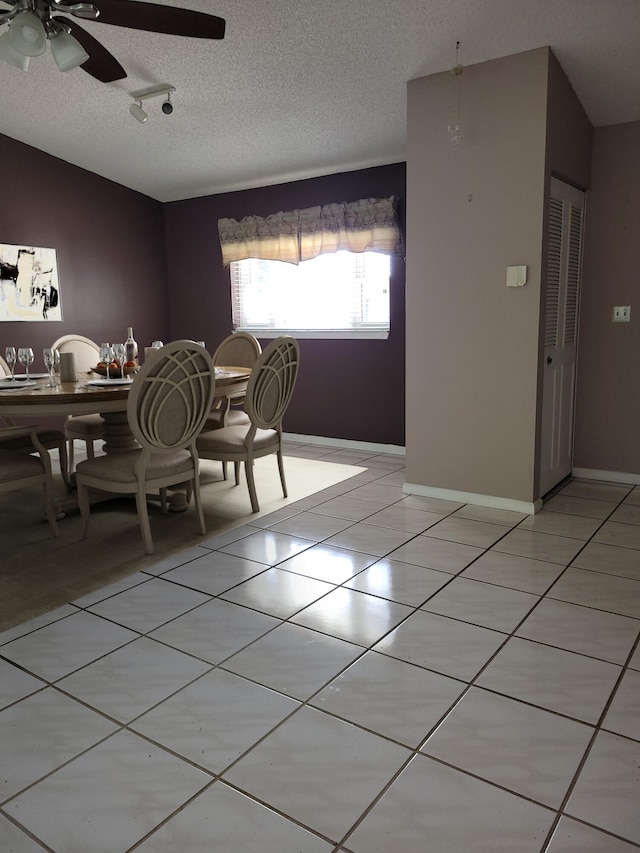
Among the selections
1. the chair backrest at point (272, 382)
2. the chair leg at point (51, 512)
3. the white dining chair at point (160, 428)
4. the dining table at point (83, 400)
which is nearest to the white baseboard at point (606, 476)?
the chair backrest at point (272, 382)

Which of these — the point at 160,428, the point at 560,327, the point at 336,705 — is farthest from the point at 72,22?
the point at 560,327

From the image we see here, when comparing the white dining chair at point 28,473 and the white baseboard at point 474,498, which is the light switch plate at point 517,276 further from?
the white dining chair at point 28,473

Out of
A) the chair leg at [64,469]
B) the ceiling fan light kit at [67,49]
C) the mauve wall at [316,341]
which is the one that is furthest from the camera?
the mauve wall at [316,341]

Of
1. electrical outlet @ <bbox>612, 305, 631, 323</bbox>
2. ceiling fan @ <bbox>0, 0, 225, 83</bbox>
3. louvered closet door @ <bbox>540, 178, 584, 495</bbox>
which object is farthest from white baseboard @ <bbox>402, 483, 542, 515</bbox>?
ceiling fan @ <bbox>0, 0, 225, 83</bbox>

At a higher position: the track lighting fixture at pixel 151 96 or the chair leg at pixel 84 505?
the track lighting fixture at pixel 151 96

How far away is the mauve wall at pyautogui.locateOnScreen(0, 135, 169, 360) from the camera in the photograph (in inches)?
191

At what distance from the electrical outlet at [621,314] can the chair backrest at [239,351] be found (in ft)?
7.78

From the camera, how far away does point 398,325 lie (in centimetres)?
493

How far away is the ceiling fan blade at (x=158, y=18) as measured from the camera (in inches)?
86.2

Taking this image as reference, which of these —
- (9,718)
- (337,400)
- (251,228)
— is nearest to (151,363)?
(9,718)

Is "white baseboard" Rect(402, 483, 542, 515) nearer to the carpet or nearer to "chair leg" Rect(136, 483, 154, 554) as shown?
the carpet

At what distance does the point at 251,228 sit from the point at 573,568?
3.96 metres

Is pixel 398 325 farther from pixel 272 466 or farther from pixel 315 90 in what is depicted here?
pixel 315 90

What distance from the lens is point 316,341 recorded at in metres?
5.39
